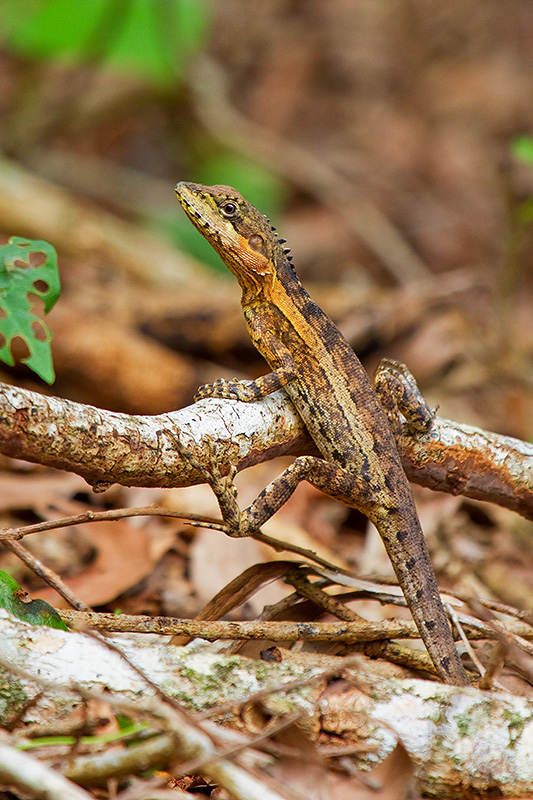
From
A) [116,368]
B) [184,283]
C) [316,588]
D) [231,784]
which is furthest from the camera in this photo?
[184,283]

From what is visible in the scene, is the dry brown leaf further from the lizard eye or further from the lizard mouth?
the lizard eye

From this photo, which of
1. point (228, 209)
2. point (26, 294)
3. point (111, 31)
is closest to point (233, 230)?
point (228, 209)

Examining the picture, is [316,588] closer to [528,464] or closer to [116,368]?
[528,464]

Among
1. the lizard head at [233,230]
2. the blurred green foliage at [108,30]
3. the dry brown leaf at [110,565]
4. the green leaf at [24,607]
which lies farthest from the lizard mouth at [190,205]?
the blurred green foliage at [108,30]

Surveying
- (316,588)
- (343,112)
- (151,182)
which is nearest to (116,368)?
(316,588)

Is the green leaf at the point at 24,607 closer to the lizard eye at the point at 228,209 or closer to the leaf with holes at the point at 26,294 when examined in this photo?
the leaf with holes at the point at 26,294

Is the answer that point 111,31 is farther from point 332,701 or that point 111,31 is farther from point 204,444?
point 332,701
